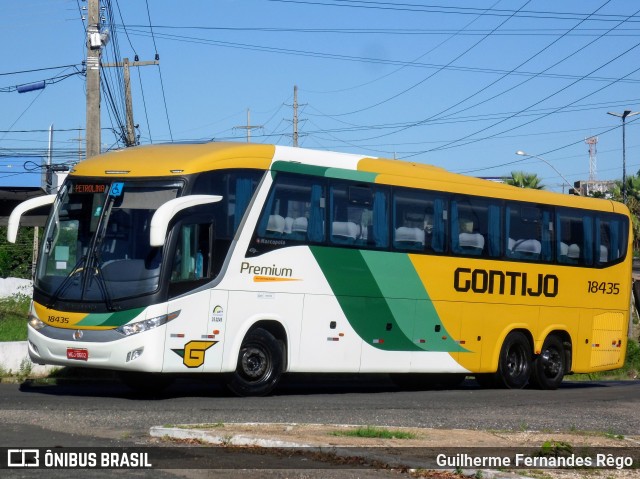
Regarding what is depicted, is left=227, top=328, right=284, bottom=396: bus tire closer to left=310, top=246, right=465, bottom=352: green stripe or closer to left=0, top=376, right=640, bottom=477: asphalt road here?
left=0, top=376, right=640, bottom=477: asphalt road

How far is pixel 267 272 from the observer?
673 inches

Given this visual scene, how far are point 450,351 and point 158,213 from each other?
731 centimetres

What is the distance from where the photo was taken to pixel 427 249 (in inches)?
781

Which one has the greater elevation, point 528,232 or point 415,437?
point 528,232

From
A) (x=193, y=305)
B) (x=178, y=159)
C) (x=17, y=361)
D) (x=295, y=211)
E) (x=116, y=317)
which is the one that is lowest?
(x=17, y=361)

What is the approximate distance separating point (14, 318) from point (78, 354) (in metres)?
16.3

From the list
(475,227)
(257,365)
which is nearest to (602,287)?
(475,227)

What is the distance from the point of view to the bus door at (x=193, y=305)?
15797mm

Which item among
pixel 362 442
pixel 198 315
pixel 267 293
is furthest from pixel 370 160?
pixel 362 442

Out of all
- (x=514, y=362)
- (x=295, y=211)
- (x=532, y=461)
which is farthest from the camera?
(x=514, y=362)

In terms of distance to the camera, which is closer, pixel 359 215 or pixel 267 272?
pixel 267 272

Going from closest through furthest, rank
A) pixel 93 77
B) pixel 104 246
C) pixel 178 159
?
pixel 104 246
pixel 178 159
pixel 93 77

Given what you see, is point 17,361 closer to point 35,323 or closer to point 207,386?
point 207,386

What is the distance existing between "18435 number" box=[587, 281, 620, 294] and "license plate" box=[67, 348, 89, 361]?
1166cm
